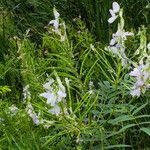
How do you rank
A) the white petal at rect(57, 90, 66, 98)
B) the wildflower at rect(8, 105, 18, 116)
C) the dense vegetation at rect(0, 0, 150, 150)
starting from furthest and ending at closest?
the wildflower at rect(8, 105, 18, 116)
the dense vegetation at rect(0, 0, 150, 150)
the white petal at rect(57, 90, 66, 98)

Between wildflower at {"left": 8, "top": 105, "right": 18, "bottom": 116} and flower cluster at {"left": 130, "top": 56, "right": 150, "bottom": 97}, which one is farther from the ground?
flower cluster at {"left": 130, "top": 56, "right": 150, "bottom": 97}

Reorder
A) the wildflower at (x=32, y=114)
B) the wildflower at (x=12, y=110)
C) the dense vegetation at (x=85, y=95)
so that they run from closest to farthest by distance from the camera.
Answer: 1. the dense vegetation at (x=85, y=95)
2. the wildflower at (x=32, y=114)
3. the wildflower at (x=12, y=110)

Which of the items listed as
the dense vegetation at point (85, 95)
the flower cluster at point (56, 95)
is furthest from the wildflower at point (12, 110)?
the flower cluster at point (56, 95)

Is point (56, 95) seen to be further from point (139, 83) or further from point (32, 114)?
point (32, 114)

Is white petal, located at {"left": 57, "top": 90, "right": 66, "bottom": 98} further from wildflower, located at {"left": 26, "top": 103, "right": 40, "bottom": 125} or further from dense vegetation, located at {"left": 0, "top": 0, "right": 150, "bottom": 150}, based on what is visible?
wildflower, located at {"left": 26, "top": 103, "right": 40, "bottom": 125}

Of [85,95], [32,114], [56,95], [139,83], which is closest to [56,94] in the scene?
[56,95]

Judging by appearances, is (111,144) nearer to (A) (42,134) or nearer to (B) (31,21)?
(A) (42,134)

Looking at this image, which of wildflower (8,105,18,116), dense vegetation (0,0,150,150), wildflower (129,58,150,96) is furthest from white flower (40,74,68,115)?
wildflower (8,105,18,116)

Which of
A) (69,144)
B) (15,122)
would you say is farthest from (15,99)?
(69,144)

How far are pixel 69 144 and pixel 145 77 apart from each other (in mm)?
362

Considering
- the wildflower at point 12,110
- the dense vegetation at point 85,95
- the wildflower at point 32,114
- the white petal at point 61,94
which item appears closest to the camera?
the white petal at point 61,94

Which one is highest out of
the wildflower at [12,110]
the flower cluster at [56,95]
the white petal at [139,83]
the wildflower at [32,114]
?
the flower cluster at [56,95]

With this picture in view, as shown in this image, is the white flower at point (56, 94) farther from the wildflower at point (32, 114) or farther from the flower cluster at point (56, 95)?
the wildflower at point (32, 114)

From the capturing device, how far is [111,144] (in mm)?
1663
